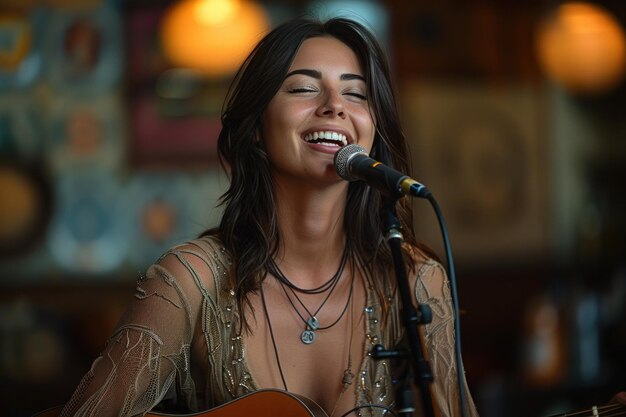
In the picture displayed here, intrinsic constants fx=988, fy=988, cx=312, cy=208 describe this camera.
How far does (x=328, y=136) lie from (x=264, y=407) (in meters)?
0.68

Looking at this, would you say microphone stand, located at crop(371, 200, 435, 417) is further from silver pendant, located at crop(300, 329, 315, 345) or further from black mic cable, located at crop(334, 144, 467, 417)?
silver pendant, located at crop(300, 329, 315, 345)

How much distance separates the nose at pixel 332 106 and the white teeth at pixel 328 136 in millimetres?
49

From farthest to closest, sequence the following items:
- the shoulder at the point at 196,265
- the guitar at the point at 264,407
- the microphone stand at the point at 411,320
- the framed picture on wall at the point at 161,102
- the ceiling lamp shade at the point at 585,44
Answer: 1. the framed picture on wall at the point at 161,102
2. the ceiling lamp shade at the point at 585,44
3. the shoulder at the point at 196,265
4. the guitar at the point at 264,407
5. the microphone stand at the point at 411,320

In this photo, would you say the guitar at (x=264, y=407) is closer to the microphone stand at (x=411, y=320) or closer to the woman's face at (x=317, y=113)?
the microphone stand at (x=411, y=320)

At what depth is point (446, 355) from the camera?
8.67 ft

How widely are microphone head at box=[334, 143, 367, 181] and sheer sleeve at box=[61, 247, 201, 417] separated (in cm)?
51

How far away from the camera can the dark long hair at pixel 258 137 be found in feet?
8.50

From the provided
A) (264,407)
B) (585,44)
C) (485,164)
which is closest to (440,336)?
(264,407)

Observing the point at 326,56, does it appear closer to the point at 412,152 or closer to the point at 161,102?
the point at 161,102

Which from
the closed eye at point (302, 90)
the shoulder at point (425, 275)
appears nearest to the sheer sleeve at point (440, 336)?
the shoulder at point (425, 275)

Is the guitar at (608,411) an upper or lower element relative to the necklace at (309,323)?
lower

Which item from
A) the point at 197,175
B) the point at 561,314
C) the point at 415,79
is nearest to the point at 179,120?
the point at 197,175

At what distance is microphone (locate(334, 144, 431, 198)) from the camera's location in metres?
1.91

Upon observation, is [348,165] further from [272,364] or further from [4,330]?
[4,330]
